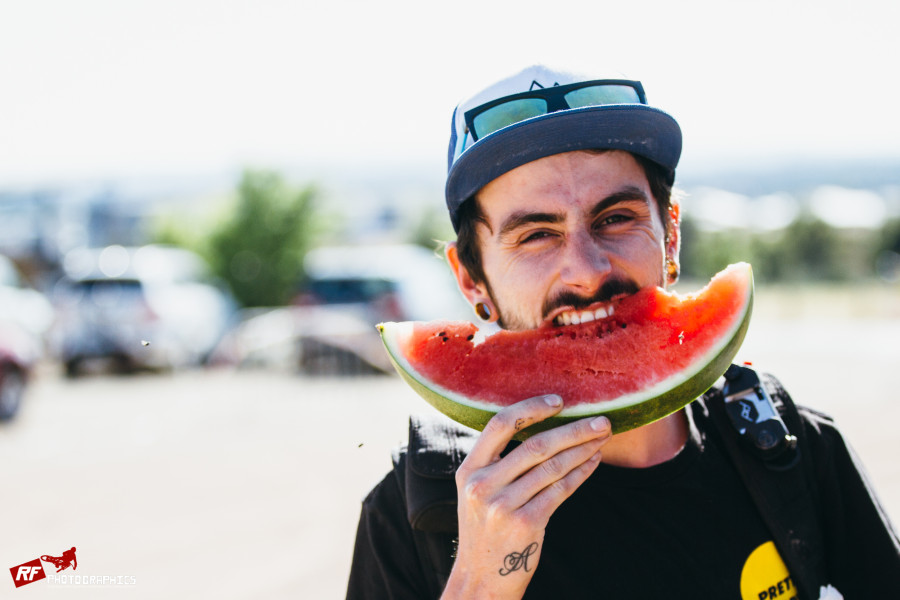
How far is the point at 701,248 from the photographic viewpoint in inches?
1511

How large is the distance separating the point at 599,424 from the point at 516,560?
34 centimetres

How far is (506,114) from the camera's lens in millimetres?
1949

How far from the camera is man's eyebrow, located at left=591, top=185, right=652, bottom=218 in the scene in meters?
1.94

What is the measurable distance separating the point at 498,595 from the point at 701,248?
39352 millimetres

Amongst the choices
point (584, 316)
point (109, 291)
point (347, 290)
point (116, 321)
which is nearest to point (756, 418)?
point (584, 316)

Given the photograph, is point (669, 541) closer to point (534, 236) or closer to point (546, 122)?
point (534, 236)

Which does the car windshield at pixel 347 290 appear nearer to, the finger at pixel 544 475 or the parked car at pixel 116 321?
the parked car at pixel 116 321

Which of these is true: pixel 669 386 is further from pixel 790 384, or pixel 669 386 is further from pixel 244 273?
pixel 244 273

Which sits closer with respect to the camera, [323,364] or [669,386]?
[669,386]

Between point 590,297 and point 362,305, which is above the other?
point 590,297

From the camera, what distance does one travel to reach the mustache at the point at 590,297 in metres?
1.90

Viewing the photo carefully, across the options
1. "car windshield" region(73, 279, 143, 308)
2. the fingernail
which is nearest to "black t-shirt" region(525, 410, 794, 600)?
the fingernail

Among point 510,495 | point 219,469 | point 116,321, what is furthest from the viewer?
point 116,321

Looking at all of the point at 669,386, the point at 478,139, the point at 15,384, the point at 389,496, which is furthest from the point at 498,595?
the point at 15,384
